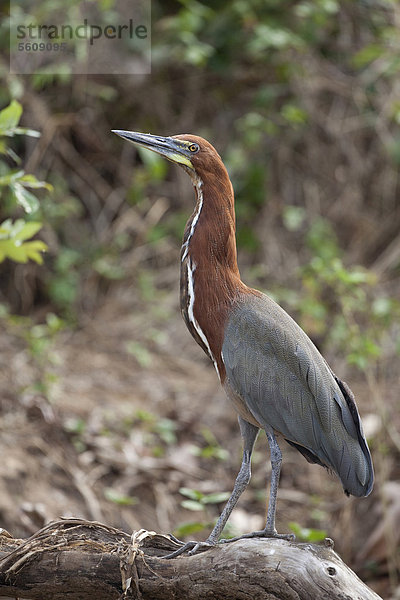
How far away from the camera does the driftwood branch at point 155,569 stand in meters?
2.75

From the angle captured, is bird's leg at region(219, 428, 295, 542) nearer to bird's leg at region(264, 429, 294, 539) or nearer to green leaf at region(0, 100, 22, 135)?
bird's leg at region(264, 429, 294, 539)

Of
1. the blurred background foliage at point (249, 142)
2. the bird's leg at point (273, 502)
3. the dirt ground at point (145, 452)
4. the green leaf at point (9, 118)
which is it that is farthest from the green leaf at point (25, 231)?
the blurred background foliage at point (249, 142)

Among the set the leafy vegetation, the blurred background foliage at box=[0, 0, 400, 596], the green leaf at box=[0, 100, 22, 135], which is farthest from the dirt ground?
the green leaf at box=[0, 100, 22, 135]

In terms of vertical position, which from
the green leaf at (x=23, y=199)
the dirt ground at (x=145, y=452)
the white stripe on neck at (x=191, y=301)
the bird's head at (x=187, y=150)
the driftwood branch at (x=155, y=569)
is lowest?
the dirt ground at (x=145, y=452)

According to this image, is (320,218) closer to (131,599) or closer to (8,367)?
A: (8,367)

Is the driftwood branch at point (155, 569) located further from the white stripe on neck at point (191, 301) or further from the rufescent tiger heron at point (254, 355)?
the white stripe on neck at point (191, 301)

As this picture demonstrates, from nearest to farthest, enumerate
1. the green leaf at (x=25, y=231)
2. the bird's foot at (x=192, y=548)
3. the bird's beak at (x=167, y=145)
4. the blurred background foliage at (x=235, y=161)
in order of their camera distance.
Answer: the bird's foot at (x=192, y=548) → the bird's beak at (x=167, y=145) → the green leaf at (x=25, y=231) → the blurred background foliage at (x=235, y=161)

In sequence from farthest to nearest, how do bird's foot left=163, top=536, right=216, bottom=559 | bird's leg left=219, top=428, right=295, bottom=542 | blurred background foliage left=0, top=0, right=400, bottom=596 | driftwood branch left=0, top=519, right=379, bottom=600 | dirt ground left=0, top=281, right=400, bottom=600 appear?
1. blurred background foliage left=0, top=0, right=400, bottom=596
2. dirt ground left=0, top=281, right=400, bottom=600
3. bird's leg left=219, top=428, right=295, bottom=542
4. bird's foot left=163, top=536, right=216, bottom=559
5. driftwood branch left=0, top=519, right=379, bottom=600

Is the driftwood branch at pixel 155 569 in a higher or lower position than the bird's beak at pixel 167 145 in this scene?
lower

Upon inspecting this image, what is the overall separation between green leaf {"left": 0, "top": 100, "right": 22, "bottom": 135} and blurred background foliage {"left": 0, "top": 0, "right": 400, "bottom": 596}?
362cm

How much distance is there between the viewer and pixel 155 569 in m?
2.96

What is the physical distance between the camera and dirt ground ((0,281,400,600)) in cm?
542

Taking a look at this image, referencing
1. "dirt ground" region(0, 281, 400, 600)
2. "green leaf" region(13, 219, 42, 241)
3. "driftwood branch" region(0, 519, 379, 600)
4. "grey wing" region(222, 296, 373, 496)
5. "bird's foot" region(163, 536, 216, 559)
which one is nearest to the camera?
"driftwood branch" region(0, 519, 379, 600)

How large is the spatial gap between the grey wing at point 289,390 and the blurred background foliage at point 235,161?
3.54 meters
